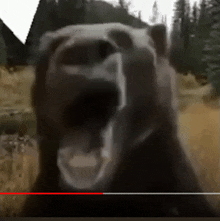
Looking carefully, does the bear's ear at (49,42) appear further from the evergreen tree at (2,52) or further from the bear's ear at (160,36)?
the bear's ear at (160,36)

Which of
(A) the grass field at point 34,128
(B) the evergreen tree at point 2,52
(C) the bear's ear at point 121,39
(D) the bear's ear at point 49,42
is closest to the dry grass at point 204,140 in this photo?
(A) the grass field at point 34,128

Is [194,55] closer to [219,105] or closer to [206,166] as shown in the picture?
[219,105]

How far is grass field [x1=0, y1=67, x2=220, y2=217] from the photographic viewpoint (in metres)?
1.31

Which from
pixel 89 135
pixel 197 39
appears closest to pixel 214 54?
pixel 197 39

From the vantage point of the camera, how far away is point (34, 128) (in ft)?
4.34

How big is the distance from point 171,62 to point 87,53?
45 centimetres

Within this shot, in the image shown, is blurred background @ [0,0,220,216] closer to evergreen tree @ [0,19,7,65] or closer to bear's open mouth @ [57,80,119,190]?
evergreen tree @ [0,19,7,65]

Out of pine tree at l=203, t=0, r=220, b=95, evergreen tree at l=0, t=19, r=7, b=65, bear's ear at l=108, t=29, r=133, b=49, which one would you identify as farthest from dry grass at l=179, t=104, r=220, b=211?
evergreen tree at l=0, t=19, r=7, b=65

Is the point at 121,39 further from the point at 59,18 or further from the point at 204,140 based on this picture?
the point at 204,140

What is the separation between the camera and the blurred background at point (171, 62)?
51.4 inches

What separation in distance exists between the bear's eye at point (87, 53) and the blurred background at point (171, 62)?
0.41 ft

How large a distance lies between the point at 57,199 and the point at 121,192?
0.35 m

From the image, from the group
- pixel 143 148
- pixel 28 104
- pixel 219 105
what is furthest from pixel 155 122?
pixel 28 104

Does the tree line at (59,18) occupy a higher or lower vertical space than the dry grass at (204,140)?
higher
